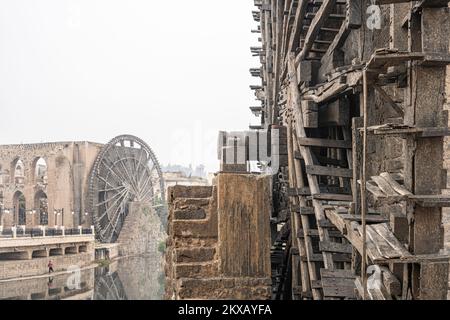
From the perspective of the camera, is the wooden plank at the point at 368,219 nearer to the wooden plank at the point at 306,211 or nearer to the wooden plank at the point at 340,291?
the wooden plank at the point at 340,291

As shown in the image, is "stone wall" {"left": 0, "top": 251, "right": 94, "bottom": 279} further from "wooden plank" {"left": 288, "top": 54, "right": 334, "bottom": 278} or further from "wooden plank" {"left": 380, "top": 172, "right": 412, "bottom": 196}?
"wooden plank" {"left": 380, "top": 172, "right": 412, "bottom": 196}

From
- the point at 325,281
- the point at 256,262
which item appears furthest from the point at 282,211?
the point at 256,262

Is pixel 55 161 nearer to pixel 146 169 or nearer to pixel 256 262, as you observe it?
pixel 146 169

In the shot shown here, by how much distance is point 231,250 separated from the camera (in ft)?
10.4

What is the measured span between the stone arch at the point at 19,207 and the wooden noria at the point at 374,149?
28241 millimetres

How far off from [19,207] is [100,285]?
12.7 m

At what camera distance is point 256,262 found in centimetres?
318

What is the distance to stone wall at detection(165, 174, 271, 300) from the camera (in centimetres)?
314

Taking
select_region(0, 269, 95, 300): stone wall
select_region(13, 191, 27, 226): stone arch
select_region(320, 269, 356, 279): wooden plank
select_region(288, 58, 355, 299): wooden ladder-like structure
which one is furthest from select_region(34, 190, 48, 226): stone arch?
select_region(320, 269, 356, 279): wooden plank

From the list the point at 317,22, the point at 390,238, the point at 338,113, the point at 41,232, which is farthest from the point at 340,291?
the point at 41,232

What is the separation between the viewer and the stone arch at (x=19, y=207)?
31316mm
